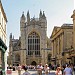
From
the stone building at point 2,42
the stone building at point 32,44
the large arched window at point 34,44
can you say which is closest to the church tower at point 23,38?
the stone building at point 32,44

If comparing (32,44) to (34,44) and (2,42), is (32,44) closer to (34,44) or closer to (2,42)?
(34,44)

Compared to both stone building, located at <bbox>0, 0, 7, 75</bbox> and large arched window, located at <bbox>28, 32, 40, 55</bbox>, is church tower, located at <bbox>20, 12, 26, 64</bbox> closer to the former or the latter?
Answer: large arched window, located at <bbox>28, 32, 40, 55</bbox>

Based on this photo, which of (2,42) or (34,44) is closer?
(2,42)

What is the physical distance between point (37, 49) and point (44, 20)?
10.8 m

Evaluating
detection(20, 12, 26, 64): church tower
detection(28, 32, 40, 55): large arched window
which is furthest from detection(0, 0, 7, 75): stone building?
detection(28, 32, 40, 55): large arched window

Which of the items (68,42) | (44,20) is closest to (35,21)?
(44,20)

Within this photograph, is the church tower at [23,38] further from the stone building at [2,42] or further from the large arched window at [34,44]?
the stone building at [2,42]

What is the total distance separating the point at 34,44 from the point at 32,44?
795 mm

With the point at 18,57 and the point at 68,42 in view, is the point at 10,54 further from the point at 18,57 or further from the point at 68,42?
the point at 68,42

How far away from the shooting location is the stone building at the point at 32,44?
101 m

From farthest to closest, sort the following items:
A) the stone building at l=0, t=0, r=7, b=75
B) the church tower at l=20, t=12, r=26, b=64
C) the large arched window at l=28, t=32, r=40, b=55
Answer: the large arched window at l=28, t=32, r=40, b=55, the church tower at l=20, t=12, r=26, b=64, the stone building at l=0, t=0, r=7, b=75

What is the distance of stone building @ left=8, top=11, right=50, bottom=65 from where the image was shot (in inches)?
3959

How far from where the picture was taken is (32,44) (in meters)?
102

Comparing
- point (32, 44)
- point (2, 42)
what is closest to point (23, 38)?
point (32, 44)
